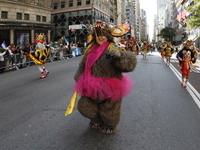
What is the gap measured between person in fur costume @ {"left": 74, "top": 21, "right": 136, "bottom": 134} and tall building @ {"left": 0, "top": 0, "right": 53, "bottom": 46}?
977 inches

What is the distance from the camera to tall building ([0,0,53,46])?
85.6ft

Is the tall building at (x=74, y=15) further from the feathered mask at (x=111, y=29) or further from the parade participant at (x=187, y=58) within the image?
the feathered mask at (x=111, y=29)

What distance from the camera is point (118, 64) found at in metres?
3.18

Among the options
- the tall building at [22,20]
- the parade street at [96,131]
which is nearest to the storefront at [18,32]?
the tall building at [22,20]

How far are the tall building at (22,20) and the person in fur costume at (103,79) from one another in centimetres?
2481

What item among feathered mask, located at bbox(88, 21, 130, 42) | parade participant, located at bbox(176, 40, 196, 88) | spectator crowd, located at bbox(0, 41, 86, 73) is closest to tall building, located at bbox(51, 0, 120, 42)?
spectator crowd, located at bbox(0, 41, 86, 73)

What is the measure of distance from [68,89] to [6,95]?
2.04 meters

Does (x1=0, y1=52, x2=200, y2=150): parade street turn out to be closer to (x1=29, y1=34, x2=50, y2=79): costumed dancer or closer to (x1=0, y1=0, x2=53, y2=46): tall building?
(x1=29, y1=34, x2=50, y2=79): costumed dancer

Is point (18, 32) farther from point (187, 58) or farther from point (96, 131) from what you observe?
point (96, 131)

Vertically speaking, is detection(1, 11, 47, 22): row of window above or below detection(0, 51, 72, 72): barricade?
above

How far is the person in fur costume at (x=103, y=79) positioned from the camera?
3.23 meters

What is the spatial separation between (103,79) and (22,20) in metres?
28.8

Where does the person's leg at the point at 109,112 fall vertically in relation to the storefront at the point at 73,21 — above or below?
below

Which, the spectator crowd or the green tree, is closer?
the spectator crowd
